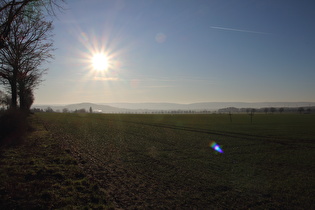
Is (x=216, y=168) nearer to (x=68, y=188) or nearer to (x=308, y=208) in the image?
(x=308, y=208)

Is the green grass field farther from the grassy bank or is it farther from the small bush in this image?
the small bush

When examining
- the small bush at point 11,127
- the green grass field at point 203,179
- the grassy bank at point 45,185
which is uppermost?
the small bush at point 11,127

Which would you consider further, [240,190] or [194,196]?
[240,190]

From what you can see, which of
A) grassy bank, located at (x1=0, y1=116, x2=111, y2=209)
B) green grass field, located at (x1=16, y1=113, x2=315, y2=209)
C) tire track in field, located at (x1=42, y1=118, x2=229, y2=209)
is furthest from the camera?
green grass field, located at (x1=16, y1=113, x2=315, y2=209)

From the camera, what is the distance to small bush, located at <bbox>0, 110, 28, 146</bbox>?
14559 millimetres

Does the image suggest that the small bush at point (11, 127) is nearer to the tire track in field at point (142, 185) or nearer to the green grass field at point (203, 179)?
the green grass field at point (203, 179)

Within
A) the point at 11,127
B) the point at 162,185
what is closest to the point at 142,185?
the point at 162,185

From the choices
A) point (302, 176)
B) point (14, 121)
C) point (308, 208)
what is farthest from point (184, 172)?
point (14, 121)

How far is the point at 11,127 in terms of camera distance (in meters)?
15.5

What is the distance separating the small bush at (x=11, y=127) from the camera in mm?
14559

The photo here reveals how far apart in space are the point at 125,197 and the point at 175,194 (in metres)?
1.66

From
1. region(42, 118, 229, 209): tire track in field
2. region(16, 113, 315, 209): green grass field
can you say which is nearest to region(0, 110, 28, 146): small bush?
region(16, 113, 315, 209): green grass field

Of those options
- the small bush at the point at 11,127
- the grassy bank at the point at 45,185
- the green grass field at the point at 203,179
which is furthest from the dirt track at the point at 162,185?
the small bush at the point at 11,127

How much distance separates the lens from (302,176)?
361 inches
